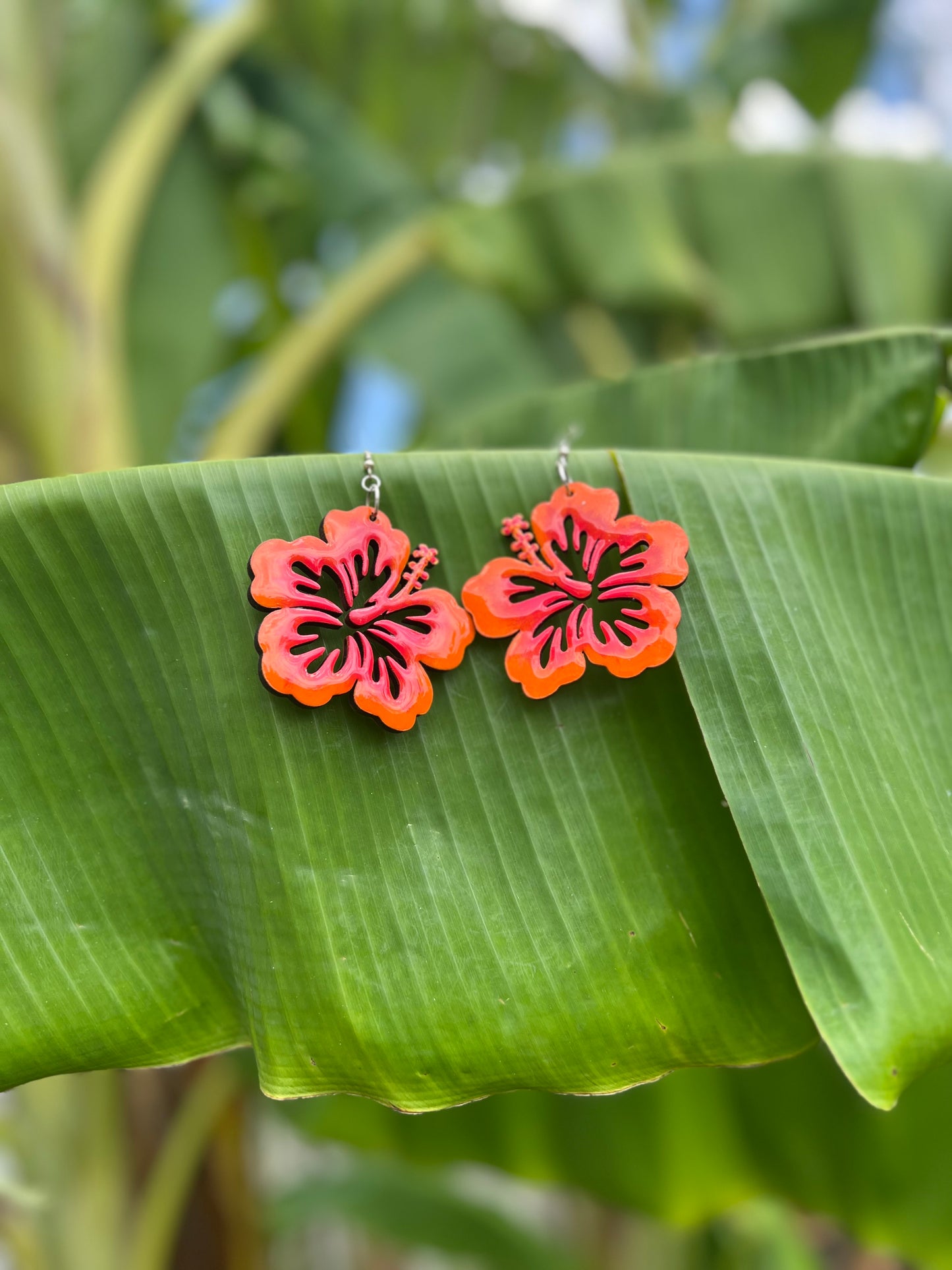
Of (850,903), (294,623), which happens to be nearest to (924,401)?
(850,903)

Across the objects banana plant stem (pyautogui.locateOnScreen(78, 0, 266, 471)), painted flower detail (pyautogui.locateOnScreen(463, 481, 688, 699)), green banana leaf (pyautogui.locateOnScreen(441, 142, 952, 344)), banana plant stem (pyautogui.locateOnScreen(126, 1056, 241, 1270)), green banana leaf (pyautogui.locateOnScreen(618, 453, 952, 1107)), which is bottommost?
banana plant stem (pyautogui.locateOnScreen(126, 1056, 241, 1270))

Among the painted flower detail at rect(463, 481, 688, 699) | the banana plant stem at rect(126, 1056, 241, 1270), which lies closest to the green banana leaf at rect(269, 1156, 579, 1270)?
the banana plant stem at rect(126, 1056, 241, 1270)

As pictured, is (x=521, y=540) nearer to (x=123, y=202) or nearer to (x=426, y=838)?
(x=426, y=838)

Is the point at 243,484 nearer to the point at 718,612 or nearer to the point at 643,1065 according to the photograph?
the point at 718,612

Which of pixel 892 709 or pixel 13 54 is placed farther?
pixel 13 54

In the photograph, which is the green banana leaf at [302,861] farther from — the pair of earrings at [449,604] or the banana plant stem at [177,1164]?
the banana plant stem at [177,1164]

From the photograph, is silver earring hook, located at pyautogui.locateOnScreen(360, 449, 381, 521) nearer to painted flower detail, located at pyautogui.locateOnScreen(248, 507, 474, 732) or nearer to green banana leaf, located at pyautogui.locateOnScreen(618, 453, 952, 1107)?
painted flower detail, located at pyautogui.locateOnScreen(248, 507, 474, 732)
